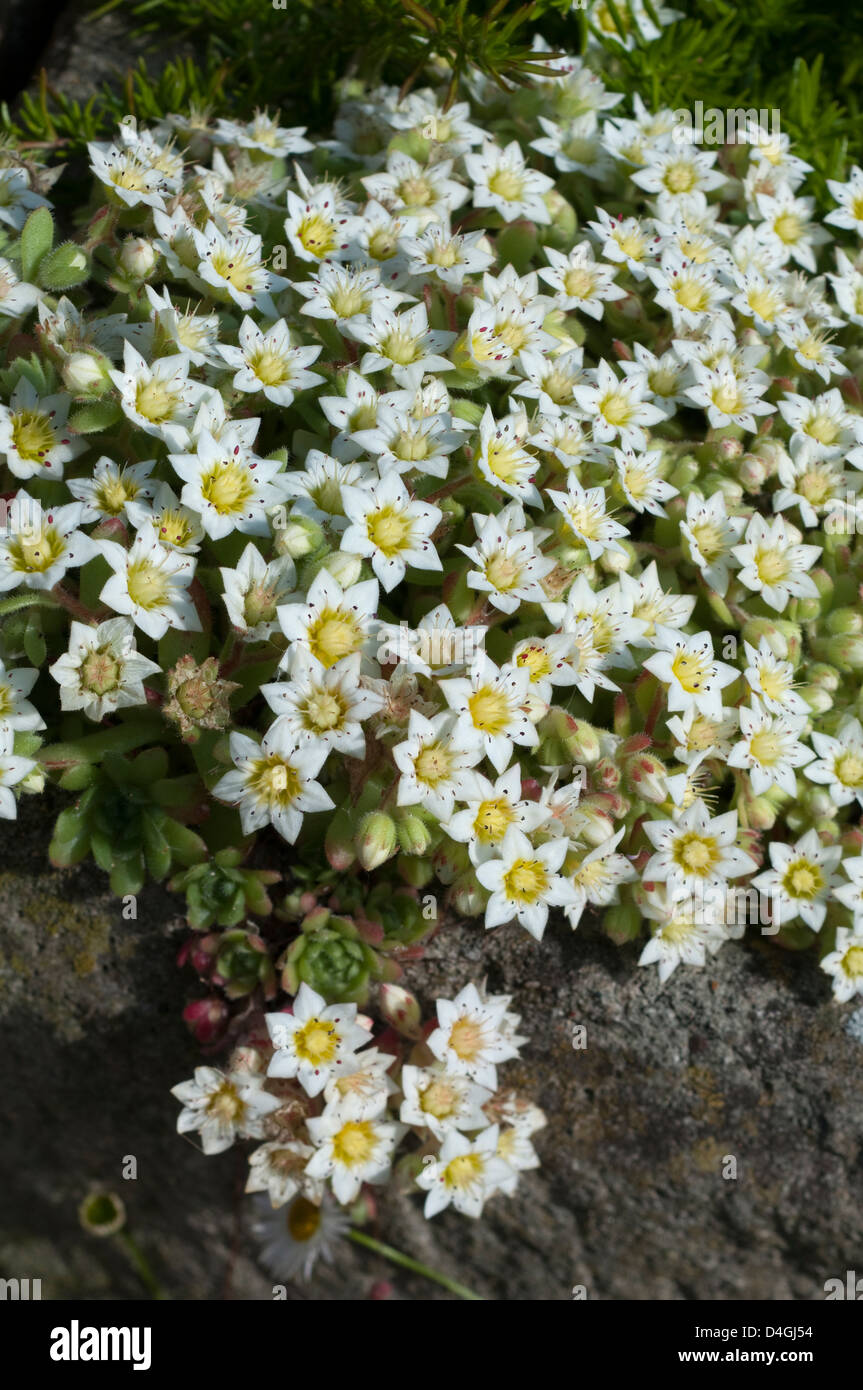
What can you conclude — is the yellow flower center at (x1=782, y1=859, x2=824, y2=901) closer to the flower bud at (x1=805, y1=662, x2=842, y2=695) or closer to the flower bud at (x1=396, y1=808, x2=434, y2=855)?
the flower bud at (x1=805, y1=662, x2=842, y2=695)

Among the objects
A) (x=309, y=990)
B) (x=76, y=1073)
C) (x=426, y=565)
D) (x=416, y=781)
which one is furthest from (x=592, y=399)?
(x=76, y=1073)

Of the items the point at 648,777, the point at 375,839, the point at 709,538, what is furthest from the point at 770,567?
the point at 375,839

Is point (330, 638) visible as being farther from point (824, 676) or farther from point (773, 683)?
point (824, 676)

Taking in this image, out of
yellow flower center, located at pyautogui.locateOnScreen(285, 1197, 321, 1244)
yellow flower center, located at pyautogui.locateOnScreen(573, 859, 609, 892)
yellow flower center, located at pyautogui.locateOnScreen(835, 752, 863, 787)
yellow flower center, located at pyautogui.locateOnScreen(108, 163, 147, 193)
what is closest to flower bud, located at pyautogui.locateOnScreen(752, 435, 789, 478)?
yellow flower center, located at pyautogui.locateOnScreen(835, 752, 863, 787)

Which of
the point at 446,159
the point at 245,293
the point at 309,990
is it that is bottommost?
the point at 309,990

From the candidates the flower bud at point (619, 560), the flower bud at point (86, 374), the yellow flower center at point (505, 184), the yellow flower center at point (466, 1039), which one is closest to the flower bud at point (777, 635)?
the flower bud at point (619, 560)

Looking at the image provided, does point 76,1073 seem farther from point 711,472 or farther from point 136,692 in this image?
point 711,472

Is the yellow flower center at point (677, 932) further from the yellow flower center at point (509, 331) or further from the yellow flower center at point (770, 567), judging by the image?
the yellow flower center at point (509, 331)
